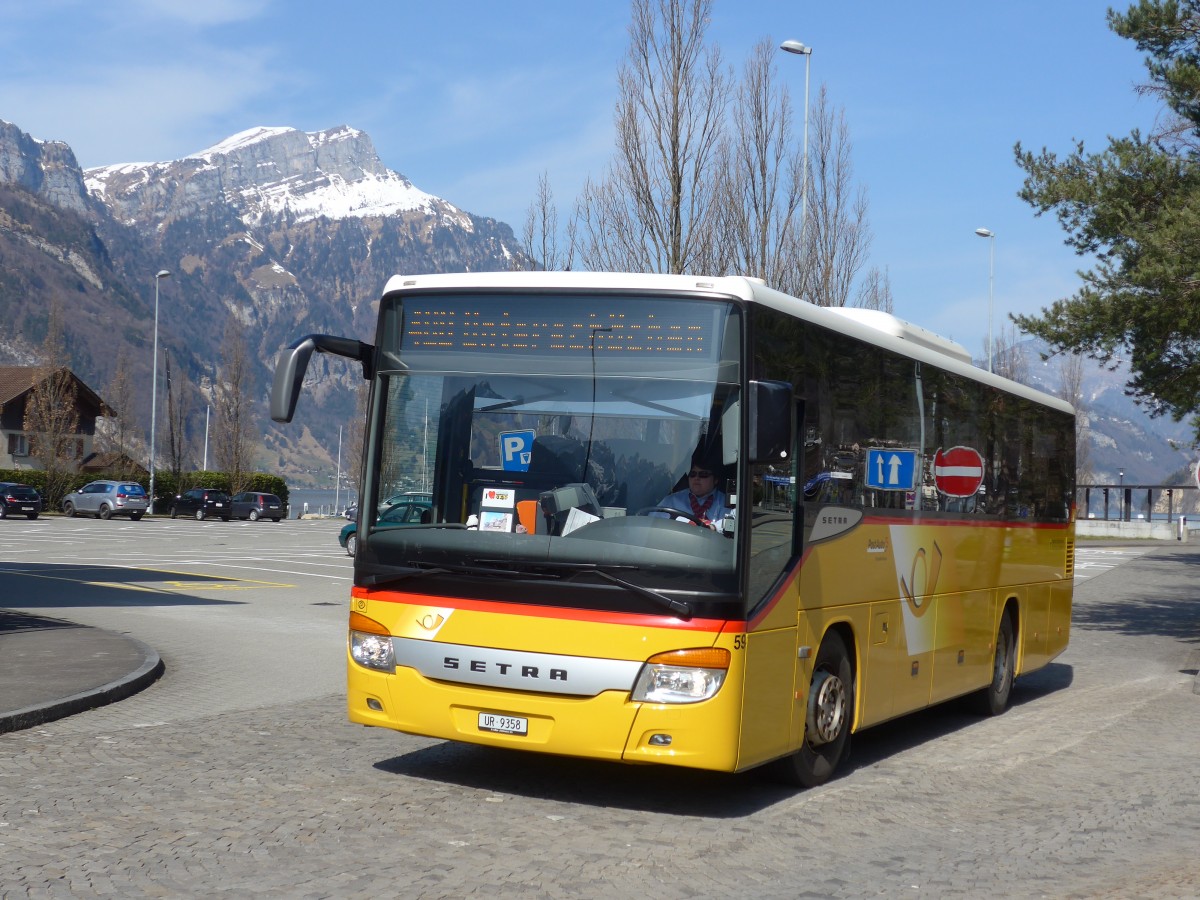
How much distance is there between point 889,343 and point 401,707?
4170 mm

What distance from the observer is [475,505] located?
7.89m

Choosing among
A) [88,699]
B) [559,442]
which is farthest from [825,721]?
[88,699]

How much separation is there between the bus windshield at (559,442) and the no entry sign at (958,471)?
367 centimetres

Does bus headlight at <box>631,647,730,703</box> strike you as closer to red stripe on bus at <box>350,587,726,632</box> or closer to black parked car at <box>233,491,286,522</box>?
red stripe on bus at <box>350,587,726,632</box>

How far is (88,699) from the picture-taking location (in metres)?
10.7

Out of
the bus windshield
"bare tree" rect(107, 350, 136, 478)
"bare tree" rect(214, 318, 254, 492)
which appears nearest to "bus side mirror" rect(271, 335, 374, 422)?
the bus windshield

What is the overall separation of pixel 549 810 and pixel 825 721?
6.17 feet

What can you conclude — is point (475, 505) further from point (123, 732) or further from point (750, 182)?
point (750, 182)

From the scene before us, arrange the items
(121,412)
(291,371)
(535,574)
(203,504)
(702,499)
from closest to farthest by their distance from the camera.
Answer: (702,499), (535,574), (291,371), (203,504), (121,412)

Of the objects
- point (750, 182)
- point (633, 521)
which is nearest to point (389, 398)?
point (633, 521)

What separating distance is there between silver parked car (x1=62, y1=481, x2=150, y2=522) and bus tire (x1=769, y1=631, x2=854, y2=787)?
57.0 m

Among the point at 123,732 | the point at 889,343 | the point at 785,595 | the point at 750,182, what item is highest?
the point at 750,182

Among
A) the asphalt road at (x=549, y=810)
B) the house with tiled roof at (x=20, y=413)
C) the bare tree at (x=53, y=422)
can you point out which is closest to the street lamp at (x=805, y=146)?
the asphalt road at (x=549, y=810)

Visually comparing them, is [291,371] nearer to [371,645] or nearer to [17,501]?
[371,645]
